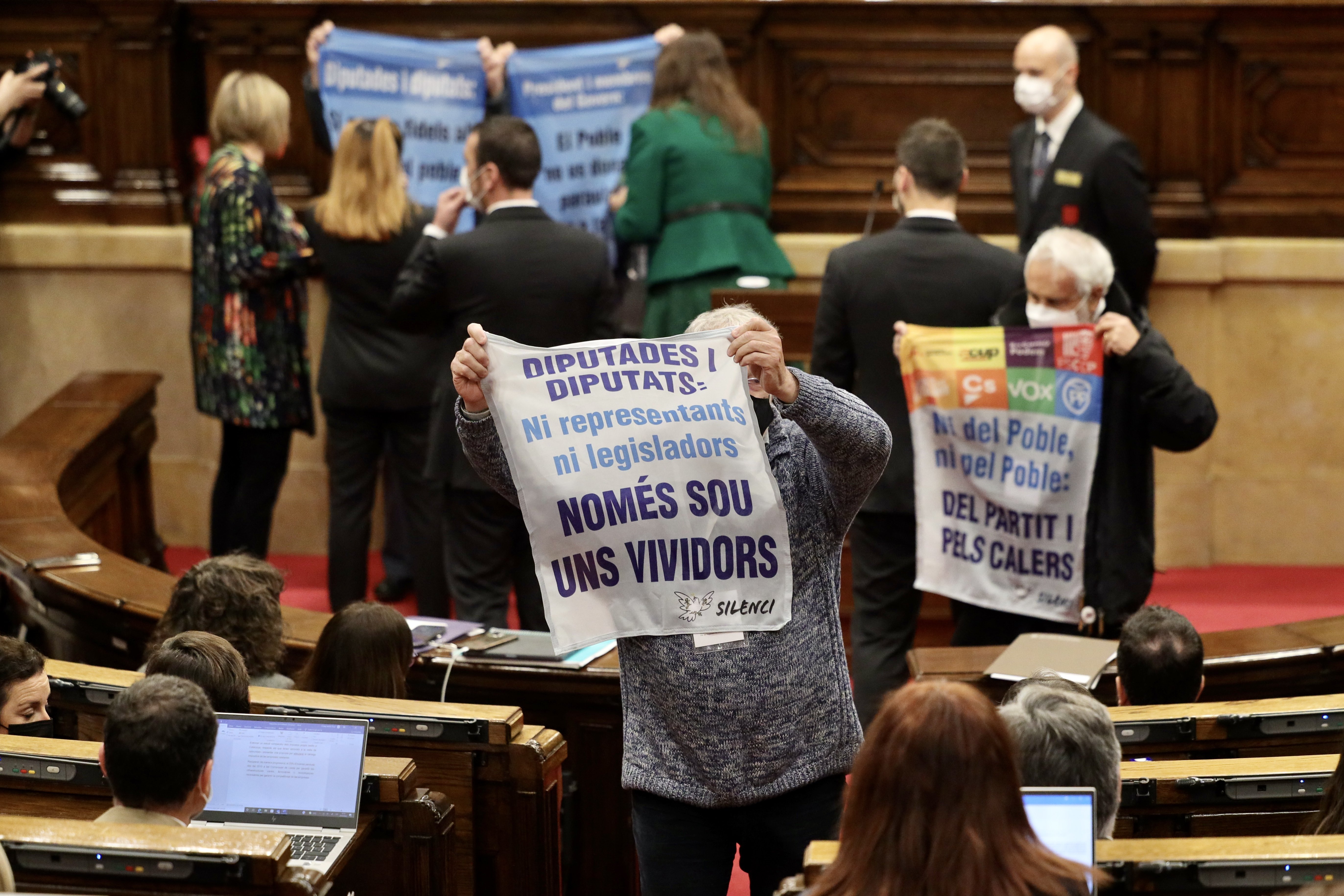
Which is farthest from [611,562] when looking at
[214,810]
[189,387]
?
[189,387]

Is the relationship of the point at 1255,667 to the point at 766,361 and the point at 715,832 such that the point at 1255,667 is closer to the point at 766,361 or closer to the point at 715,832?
the point at 715,832

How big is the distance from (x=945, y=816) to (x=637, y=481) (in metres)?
1.04

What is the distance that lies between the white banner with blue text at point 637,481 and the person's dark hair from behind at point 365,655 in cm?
72

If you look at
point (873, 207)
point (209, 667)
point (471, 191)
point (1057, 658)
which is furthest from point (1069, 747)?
point (873, 207)

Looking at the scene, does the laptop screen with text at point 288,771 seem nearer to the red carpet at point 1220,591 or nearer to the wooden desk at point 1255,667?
the wooden desk at point 1255,667

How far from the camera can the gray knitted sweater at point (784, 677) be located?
2832mm

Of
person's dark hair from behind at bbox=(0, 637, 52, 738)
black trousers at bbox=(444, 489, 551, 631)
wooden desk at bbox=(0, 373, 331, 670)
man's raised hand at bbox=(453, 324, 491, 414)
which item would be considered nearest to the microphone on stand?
black trousers at bbox=(444, 489, 551, 631)

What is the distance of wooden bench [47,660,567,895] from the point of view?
330 cm

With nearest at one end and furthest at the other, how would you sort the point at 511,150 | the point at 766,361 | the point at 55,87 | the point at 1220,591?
the point at 766,361, the point at 511,150, the point at 1220,591, the point at 55,87

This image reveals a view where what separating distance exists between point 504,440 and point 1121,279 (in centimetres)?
405

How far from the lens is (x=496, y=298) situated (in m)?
5.13

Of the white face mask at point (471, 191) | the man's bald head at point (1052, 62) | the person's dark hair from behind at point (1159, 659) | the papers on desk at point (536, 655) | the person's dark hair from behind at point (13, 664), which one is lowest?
the papers on desk at point (536, 655)

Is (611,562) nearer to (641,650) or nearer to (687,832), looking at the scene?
(641,650)

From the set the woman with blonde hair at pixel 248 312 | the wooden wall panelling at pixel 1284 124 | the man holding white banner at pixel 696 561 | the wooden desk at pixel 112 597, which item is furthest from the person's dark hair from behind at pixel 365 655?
the wooden wall panelling at pixel 1284 124
